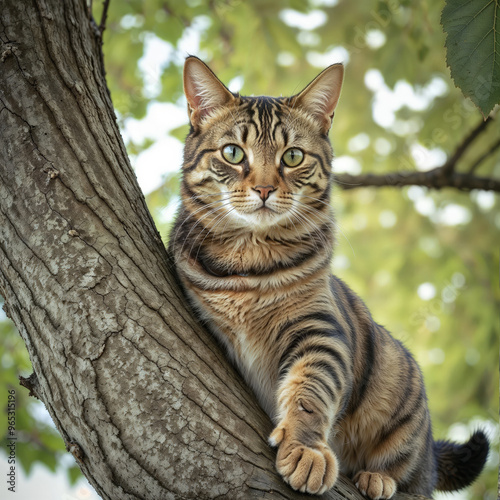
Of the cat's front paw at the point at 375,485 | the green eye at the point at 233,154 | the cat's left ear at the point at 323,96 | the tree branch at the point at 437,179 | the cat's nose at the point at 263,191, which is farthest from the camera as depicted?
the tree branch at the point at 437,179

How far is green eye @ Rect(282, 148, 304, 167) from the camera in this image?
2.60m

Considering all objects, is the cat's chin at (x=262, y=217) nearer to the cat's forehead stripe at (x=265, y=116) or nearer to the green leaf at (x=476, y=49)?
the cat's forehead stripe at (x=265, y=116)

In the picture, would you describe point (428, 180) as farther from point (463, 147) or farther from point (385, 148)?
point (385, 148)

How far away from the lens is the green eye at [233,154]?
253 centimetres

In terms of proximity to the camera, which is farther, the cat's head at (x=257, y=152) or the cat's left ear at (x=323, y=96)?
the cat's left ear at (x=323, y=96)

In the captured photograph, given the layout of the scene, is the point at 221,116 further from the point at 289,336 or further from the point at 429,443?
the point at 429,443

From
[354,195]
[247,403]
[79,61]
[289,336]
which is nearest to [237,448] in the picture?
[247,403]

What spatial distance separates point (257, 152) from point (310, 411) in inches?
46.5

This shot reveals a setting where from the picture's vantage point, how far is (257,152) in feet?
8.27

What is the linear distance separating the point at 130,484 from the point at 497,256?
138 inches

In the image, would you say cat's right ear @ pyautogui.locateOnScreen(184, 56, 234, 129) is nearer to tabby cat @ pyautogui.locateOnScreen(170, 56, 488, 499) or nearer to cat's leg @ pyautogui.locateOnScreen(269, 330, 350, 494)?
tabby cat @ pyautogui.locateOnScreen(170, 56, 488, 499)

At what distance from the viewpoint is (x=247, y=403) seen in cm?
196

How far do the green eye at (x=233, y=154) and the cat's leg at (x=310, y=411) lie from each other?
2.87 feet

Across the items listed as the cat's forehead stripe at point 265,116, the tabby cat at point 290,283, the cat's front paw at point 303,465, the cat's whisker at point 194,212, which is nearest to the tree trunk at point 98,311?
the cat's front paw at point 303,465
